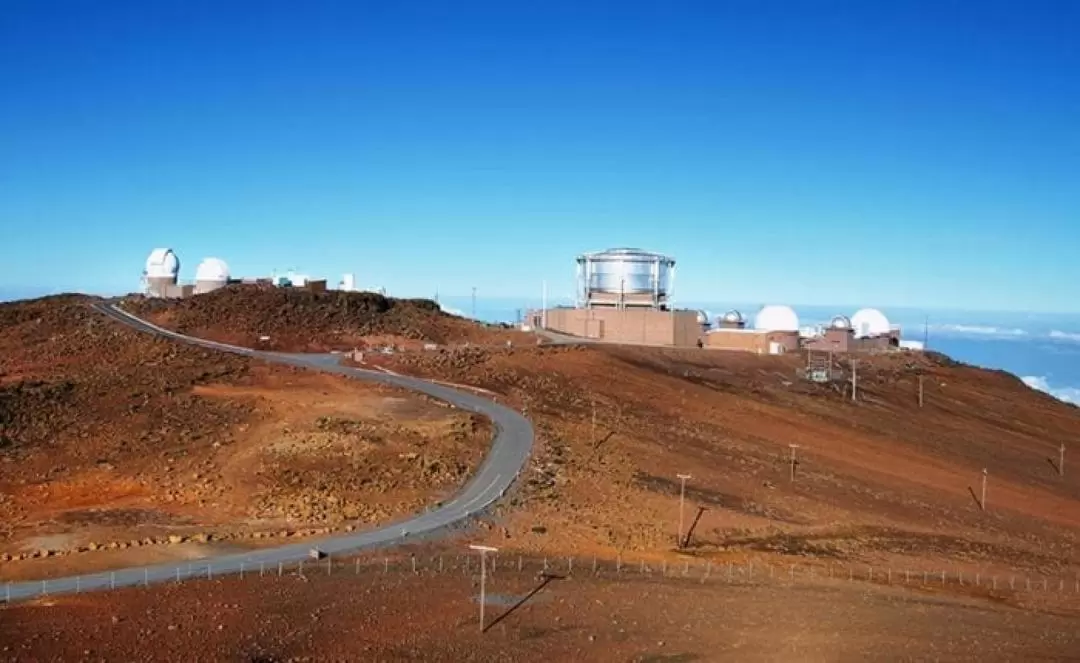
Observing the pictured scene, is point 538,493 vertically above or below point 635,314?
below

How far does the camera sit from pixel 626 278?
87.0 meters

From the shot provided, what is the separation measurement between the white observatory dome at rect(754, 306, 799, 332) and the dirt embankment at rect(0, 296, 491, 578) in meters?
62.1

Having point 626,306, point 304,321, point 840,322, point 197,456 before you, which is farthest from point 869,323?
point 197,456

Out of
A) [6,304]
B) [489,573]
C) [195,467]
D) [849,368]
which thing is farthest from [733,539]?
[6,304]

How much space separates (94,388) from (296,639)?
3388 cm

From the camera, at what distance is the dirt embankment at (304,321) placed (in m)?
66.4

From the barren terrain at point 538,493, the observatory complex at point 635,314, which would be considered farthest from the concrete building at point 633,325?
the barren terrain at point 538,493

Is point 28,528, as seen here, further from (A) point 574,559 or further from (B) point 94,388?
(B) point 94,388

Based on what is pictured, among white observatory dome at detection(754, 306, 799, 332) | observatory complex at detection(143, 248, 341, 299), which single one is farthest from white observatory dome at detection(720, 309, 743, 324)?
observatory complex at detection(143, 248, 341, 299)

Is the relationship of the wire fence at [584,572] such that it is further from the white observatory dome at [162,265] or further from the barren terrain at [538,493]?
the white observatory dome at [162,265]

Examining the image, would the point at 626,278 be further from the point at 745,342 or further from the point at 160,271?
the point at 160,271

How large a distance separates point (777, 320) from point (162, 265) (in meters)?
62.4

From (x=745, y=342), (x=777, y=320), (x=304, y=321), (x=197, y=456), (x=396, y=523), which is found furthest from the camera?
(x=777, y=320)

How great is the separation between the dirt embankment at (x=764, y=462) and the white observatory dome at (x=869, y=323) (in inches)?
1421
